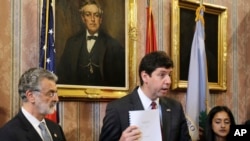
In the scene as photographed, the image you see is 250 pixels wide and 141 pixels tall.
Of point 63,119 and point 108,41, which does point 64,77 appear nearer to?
point 63,119

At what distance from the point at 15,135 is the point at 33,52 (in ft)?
4.18

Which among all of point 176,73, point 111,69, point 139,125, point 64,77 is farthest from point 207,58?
point 139,125

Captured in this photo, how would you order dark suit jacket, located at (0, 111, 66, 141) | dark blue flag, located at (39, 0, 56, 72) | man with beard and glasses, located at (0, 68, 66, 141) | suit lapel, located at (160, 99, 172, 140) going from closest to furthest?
dark suit jacket, located at (0, 111, 66, 141) < man with beard and glasses, located at (0, 68, 66, 141) < suit lapel, located at (160, 99, 172, 140) < dark blue flag, located at (39, 0, 56, 72)

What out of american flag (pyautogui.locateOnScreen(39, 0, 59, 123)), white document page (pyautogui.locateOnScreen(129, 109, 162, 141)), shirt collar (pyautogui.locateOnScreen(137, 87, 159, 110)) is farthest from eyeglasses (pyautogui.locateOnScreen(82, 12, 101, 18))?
white document page (pyautogui.locateOnScreen(129, 109, 162, 141))

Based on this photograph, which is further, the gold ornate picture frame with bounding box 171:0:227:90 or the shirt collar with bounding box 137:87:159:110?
the gold ornate picture frame with bounding box 171:0:227:90

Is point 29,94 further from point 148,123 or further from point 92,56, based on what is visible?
point 92,56

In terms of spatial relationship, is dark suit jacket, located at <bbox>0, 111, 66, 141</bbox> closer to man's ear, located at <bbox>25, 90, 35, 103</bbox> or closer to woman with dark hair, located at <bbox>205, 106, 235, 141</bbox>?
man's ear, located at <bbox>25, 90, 35, 103</bbox>

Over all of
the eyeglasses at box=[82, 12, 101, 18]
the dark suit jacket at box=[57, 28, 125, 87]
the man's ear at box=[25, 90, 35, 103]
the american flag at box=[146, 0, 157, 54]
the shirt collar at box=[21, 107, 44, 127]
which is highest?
the eyeglasses at box=[82, 12, 101, 18]

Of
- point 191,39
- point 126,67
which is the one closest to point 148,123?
point 126,67

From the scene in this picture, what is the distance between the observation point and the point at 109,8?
4.60m

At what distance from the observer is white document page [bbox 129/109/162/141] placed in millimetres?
2838

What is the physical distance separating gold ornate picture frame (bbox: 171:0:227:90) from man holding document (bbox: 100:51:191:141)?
6.45 feet

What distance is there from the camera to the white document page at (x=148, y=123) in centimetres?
284

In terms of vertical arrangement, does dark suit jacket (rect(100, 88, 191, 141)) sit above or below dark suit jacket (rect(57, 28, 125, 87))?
below
